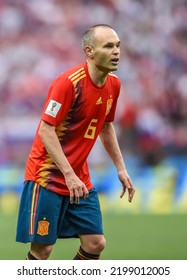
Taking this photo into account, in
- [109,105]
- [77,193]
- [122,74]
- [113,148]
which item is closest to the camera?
[77,193]

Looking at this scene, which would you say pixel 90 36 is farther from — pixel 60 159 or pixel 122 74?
pixel 122 74

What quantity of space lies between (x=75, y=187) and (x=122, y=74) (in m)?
10.8

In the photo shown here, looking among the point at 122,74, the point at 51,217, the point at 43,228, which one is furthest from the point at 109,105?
the point at 122,74

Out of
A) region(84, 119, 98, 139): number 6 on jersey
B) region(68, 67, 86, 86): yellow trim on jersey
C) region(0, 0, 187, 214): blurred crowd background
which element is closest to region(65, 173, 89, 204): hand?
region(84, 119, 98, 139): number 6 on jersey

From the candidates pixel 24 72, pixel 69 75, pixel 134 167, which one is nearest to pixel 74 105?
pixel 69 75

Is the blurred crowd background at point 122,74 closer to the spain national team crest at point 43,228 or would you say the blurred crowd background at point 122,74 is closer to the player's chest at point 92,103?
the player's chest at point 92,103

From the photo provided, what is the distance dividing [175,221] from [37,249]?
22.1ft

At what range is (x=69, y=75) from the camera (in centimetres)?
614

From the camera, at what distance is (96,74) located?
6.32 metres

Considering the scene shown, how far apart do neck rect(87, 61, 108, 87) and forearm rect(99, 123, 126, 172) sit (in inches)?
22.4

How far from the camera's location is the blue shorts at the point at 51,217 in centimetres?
625

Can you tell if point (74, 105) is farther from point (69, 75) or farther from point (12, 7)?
point (12, 7)

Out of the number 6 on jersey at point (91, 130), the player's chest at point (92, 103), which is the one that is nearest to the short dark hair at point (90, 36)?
the player's chest at point (92, 103)

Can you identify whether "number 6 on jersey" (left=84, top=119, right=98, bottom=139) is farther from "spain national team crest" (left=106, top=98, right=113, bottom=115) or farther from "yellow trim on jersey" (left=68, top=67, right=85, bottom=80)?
"yellow trim on jersey" (left=68, top=67, right=85, bottom=80)
